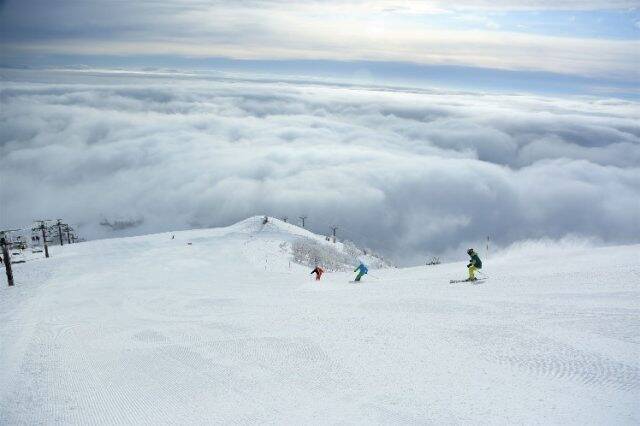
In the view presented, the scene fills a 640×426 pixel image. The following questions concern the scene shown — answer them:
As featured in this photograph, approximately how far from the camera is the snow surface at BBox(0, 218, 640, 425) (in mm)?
8719

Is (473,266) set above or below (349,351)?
below

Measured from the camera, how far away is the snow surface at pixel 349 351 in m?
8.72

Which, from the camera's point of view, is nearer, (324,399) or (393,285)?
(324,399)

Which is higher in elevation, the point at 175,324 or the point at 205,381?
the point at 205,381

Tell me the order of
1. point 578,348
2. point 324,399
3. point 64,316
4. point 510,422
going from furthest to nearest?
point 64,316, point 578,348, point 324,399, point 510,422

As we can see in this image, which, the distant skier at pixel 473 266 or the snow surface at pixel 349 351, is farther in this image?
the distant skier at pixel 473 266

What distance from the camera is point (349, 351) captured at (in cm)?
1156

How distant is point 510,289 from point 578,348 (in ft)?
18.5

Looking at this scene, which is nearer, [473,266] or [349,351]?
[349,351]

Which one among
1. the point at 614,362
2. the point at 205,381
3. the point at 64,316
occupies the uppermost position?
the point at 614,362

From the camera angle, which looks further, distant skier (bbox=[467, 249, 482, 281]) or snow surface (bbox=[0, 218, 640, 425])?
distant skier (bbox=[467, 249, 482, 281])

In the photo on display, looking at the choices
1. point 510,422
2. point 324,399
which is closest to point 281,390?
point 324,399

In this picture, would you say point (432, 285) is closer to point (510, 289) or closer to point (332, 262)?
point (510, 289)

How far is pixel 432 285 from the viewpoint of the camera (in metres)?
18.4
